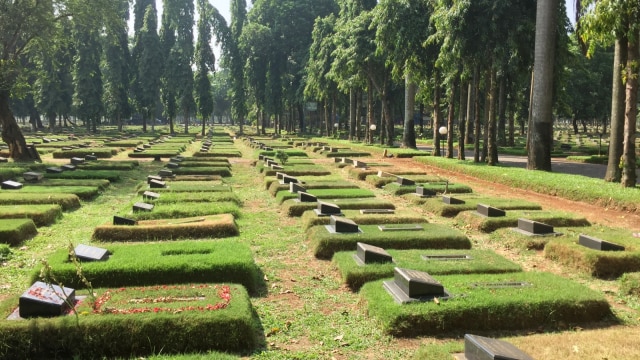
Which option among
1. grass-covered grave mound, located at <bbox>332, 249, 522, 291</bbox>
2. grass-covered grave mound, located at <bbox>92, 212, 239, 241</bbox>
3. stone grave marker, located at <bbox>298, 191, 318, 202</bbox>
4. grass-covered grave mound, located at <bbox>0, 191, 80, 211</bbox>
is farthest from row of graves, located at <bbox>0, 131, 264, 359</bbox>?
stone grave marker, located at <bbox>298, 191, 318, 202</bbox>

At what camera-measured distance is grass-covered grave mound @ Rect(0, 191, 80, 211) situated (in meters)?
13.2

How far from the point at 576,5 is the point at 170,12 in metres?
52.2

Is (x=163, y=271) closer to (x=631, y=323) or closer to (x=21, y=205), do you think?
(x=631, y=323)

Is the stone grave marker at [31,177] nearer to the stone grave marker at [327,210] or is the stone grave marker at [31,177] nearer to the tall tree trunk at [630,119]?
the stone grave marker at [327,210]

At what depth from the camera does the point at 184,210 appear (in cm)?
1225

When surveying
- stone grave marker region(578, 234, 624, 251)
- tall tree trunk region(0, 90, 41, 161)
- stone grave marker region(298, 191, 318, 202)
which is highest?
tall tree trunk region(0, 90, 41, 161)

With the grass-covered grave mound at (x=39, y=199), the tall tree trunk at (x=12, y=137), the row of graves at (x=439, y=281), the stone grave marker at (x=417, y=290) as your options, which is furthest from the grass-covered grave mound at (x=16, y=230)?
the tall tree trunk at (x=12, y=137)

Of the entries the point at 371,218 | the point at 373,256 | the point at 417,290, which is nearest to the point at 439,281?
the point at 417,290

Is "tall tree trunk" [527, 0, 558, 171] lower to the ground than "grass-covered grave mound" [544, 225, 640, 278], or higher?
higher

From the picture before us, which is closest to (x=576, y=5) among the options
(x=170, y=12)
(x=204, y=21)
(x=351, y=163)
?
(x=351, y=163)

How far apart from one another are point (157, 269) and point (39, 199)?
8105 mm

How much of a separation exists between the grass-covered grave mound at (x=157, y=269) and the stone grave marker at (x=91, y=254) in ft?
0.34

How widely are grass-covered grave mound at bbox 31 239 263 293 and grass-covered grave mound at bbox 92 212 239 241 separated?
6.44 ft

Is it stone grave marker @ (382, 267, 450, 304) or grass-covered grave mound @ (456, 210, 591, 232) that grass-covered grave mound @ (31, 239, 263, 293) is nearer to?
stone grave marker @ (382, 267, 450, 304)
